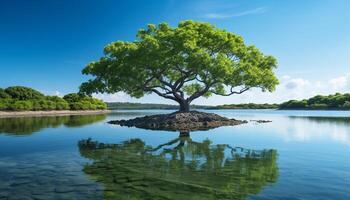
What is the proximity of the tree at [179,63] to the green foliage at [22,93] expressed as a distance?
8960 cm

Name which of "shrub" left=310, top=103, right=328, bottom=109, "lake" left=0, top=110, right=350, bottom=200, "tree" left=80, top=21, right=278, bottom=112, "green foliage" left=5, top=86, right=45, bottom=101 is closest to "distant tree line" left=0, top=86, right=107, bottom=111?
"green foliage" left=5, top=86, right=45, bottom=101

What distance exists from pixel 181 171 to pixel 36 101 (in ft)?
324

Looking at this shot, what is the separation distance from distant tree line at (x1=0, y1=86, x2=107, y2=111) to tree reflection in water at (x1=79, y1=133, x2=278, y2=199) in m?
80.9

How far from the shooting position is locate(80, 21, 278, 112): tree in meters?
46.5

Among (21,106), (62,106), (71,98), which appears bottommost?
(21,106)

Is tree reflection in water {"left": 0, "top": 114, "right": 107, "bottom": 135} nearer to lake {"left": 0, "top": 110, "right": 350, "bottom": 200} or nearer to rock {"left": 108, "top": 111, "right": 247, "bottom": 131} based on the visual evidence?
rock {"left": 108, "top": 111, "right": 247, "bottom": 131}

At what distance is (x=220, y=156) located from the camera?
60.3 feet

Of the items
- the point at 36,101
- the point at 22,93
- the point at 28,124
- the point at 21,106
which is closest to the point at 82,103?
the point at 22,93

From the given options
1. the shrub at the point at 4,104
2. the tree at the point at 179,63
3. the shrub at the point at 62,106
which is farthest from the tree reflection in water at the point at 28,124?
the shrub at the point at 62,106

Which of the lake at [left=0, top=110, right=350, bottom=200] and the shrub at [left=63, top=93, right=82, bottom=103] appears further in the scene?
the shrub at [left=63, top=93, right=82, bottom=103]

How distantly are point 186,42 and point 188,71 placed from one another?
22.3ft

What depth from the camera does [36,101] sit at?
103m

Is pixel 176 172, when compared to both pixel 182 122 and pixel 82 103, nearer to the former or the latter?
pixel 182 122

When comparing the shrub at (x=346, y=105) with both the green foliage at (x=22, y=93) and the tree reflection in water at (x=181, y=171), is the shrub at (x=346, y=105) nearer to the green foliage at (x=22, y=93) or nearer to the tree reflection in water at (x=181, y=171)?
the green foliage at (x=22, y=93)
